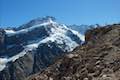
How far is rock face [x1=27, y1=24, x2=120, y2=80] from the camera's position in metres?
19.8

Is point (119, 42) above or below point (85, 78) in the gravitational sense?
above

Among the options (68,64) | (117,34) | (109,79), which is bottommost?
(109,79)

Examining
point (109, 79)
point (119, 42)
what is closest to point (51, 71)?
point (119, 42)

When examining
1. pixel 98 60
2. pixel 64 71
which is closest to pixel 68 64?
pixel 64 71

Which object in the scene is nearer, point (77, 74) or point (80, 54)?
point (77, 74)

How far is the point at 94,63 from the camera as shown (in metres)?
21.4

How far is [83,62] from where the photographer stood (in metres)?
22.6

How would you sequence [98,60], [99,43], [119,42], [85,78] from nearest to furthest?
[85,78], [98,60], [119,42], [99,43]

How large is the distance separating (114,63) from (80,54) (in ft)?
14.6

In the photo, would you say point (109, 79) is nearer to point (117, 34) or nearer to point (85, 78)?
point (85, 78)

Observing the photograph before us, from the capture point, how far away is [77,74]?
21016mm

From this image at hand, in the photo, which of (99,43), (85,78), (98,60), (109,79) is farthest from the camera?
(99,43)

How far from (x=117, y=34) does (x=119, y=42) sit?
267 centimetres

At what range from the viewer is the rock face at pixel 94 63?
65.0 feet
